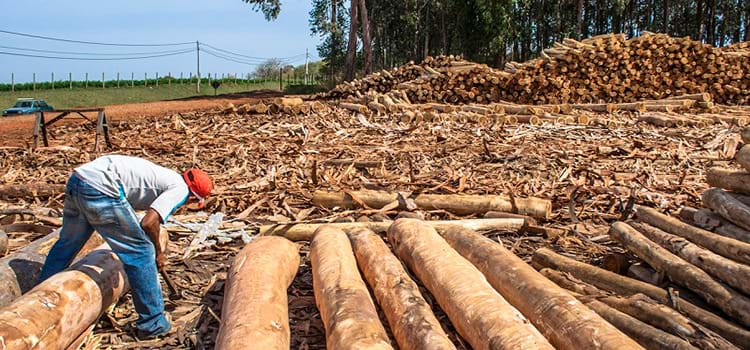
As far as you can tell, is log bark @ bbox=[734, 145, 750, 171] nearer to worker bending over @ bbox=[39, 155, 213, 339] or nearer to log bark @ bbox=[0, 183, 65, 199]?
worker bending over @ bbox=[39, 155, 213, 339]

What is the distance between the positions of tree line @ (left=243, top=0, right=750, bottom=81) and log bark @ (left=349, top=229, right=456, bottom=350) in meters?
29.3

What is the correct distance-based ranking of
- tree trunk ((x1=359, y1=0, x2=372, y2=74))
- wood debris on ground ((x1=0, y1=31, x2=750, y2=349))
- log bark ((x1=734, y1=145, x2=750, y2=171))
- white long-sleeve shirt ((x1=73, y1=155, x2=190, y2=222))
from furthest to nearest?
tree trunk ((x1=359, y1=0, x2=372, y2=74)), wood debris on ground ((x1=0, y1=31, x2=750, y2=349)), log bark ((x1=734, y1=145, x2=750, y2=171)), white long-sleeve shirt ((x1=73, y1=155, x2=190, y2=222))

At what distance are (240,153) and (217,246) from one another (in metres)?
4.33

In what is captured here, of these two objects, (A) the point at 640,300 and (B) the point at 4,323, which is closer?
(B) the point at 4,323

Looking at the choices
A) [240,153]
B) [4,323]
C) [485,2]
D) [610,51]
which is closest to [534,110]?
[610,51]

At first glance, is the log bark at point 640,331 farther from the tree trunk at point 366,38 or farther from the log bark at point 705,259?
the tree trunk at point 366,38

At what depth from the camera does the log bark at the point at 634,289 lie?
3.16 m

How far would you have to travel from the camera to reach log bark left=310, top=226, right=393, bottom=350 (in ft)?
9.77

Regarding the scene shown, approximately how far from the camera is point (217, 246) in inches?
215

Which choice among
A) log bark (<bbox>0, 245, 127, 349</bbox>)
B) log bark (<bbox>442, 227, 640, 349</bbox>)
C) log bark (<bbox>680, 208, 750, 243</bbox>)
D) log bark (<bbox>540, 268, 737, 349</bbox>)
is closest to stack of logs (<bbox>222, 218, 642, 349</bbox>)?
log bark (<bbox>442, 227, 640, 349</bbox>)

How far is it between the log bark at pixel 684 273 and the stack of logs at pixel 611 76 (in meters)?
12.3

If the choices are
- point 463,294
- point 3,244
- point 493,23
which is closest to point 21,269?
point 3,244

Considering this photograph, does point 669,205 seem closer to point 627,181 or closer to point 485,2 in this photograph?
point 627,181

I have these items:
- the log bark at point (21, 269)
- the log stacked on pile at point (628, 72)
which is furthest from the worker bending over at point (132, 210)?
the log stacked on pile at point (628, 72)
